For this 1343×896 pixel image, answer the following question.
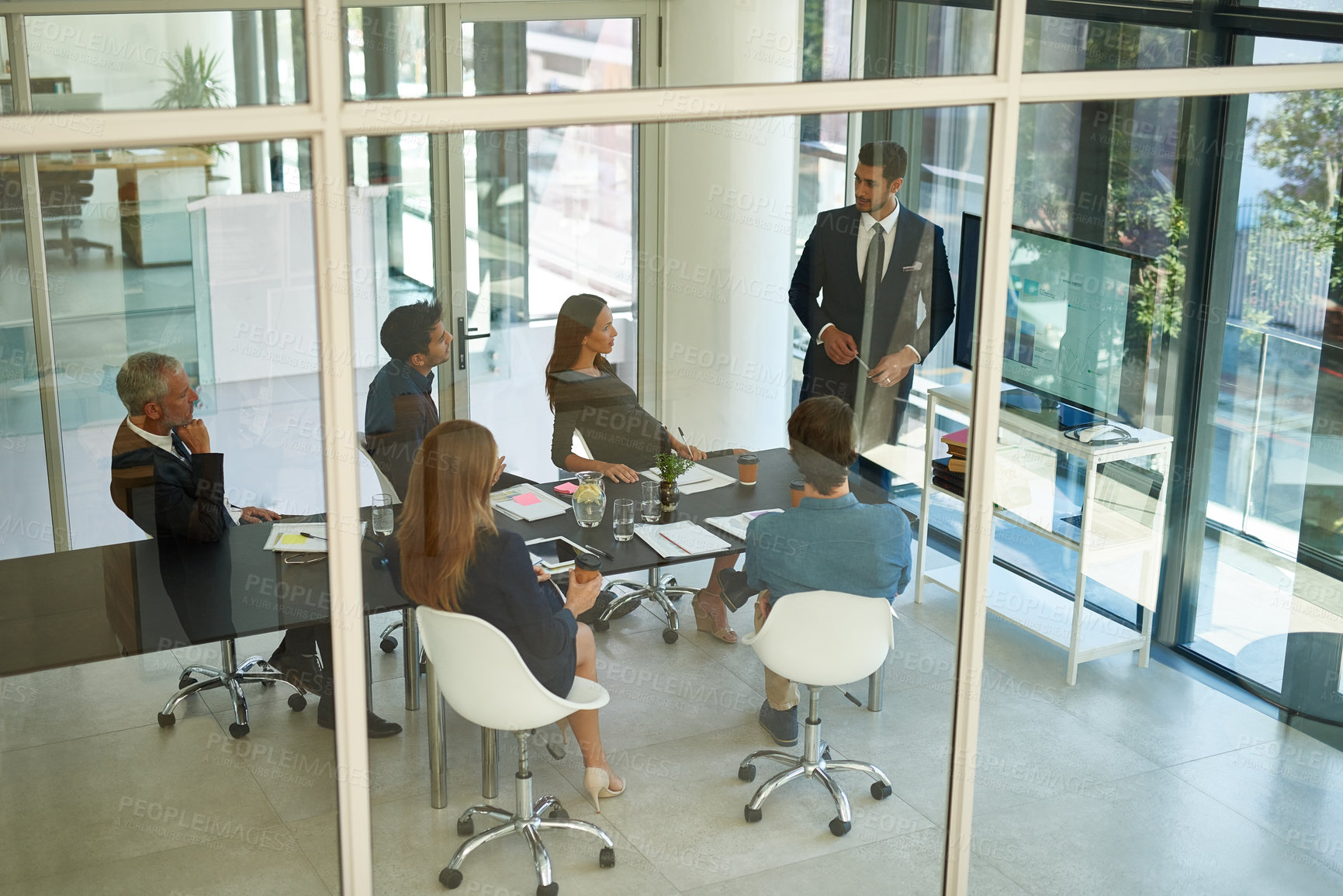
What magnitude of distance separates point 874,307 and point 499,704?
4.45ft

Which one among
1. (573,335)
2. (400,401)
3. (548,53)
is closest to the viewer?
(400,401)

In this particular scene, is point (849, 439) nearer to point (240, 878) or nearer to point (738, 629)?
point (738, 629)

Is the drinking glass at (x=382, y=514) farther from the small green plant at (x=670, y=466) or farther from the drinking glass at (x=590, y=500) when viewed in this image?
the small green plant at (x=670, y=466)

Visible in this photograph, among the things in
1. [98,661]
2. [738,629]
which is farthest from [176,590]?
[738,629]

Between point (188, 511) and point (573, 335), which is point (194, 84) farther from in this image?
point (573, 335)

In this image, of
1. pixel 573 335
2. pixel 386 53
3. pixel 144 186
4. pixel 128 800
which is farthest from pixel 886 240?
pixel 128 800

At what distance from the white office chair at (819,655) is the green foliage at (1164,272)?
4.38 feet

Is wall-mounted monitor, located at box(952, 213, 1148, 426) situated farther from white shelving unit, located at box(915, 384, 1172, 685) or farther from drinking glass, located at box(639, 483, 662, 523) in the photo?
drinking glass, located at box(639, 483, 662, 523)

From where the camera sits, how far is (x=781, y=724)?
297 centimetres

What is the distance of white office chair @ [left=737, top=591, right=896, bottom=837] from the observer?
295 cm

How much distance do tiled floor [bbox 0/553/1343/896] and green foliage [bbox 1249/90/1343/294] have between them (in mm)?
1399

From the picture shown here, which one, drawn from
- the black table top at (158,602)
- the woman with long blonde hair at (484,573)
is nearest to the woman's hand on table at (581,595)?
the woman with long blonde hair at (484,573)

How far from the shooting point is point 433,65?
306 centimetres

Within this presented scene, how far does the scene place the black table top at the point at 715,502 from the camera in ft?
9.78
